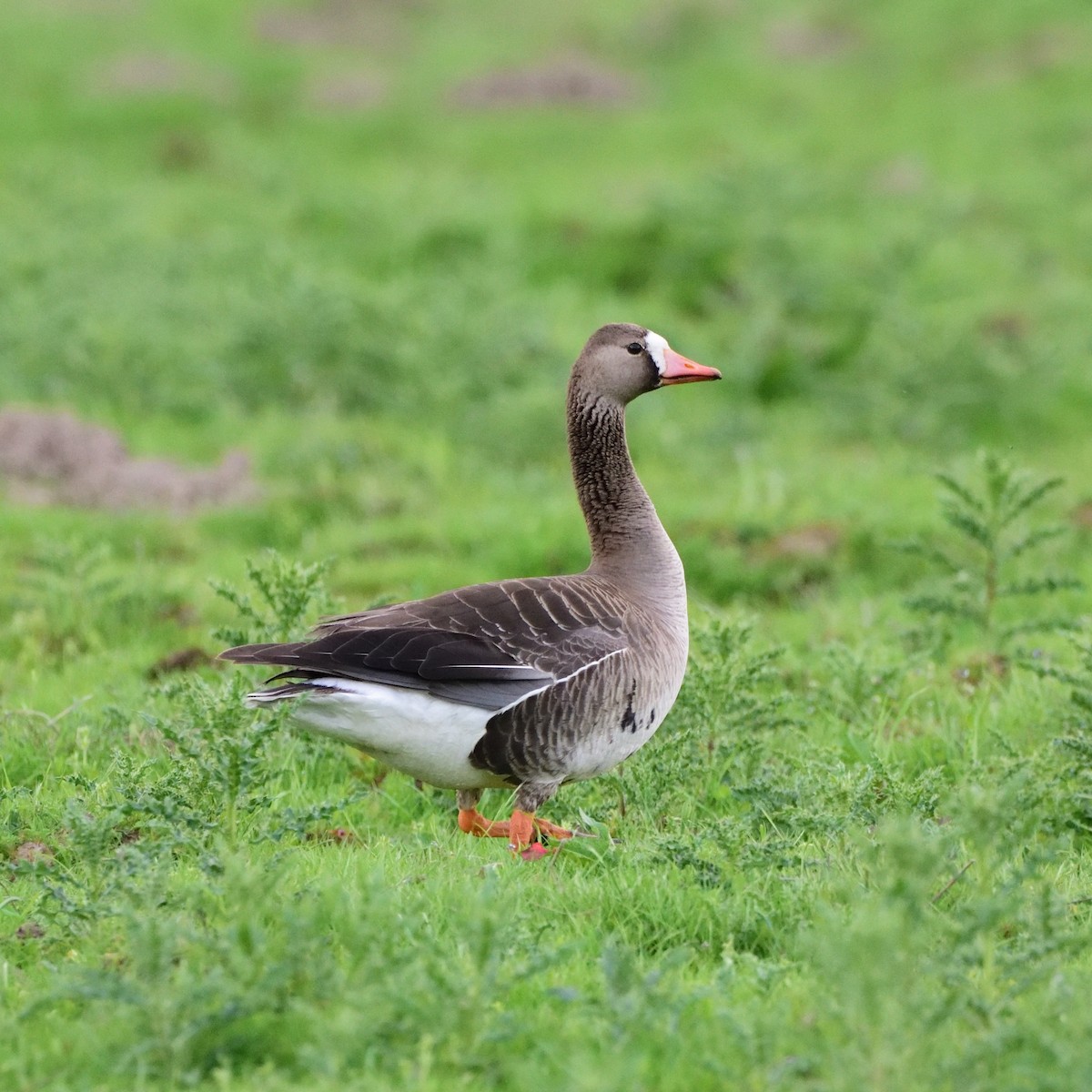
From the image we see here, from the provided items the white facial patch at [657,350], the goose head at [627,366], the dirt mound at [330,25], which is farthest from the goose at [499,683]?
the dirt mound at [330,25]

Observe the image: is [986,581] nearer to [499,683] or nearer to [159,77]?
[499,683]

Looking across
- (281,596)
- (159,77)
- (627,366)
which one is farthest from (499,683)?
(159,77)

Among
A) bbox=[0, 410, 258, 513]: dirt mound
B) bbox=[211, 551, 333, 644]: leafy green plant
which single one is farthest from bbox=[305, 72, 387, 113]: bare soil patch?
bbox=[211, 551, 333, 644]: leafy green plant

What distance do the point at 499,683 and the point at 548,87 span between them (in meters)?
23.4

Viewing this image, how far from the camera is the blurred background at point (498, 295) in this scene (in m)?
10.2

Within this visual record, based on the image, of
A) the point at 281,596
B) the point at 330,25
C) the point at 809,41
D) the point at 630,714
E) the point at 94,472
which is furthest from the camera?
the point at 330,25

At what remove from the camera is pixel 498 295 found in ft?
50.3

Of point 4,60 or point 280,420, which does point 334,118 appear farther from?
point 280,420

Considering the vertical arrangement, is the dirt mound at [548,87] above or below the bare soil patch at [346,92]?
above

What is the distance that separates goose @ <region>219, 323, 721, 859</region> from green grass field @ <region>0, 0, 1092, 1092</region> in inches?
10.5

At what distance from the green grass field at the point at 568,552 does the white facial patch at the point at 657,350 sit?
1.13m

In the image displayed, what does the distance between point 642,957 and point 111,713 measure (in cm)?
286

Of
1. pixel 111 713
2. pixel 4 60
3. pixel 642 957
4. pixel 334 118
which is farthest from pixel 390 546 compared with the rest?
pixel 4 60

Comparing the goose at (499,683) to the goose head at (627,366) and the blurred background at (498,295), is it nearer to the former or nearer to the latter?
the goose head at (627,366)
